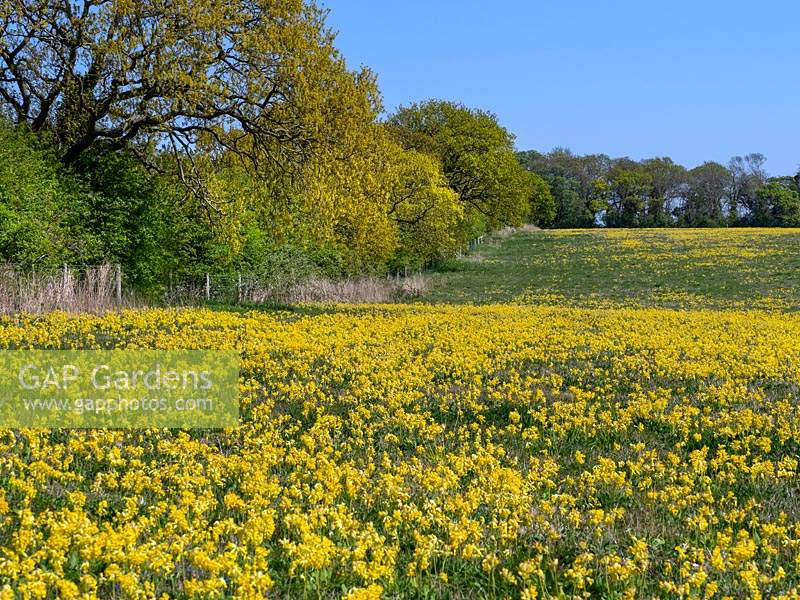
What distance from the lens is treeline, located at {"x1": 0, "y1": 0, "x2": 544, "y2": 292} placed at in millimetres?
19609

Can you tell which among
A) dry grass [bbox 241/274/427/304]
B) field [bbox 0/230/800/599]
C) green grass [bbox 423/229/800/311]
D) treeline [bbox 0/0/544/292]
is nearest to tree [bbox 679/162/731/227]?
green grass [bbox 423/229/800/311]

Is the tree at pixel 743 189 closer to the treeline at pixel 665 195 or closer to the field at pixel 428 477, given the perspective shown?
the treeline at pixel 665 195

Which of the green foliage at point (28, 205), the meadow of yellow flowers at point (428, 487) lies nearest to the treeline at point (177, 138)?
the green foliage at point (28, 205)

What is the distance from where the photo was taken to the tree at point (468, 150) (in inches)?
2143

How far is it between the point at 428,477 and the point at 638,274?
39647 mm

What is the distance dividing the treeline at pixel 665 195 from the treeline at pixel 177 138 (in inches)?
3486

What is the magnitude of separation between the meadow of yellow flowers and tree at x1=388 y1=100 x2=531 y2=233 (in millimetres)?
43461

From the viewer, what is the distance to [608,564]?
481 centimetres

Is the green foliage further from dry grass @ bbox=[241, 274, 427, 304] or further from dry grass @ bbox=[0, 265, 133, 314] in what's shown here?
dry grass @ bbox=[241, 274, 427, 304]

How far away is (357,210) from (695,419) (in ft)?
51.6

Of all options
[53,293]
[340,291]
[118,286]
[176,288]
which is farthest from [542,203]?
[53,293]

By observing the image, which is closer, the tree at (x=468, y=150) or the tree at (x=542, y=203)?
the tree at (x=468, y=150)

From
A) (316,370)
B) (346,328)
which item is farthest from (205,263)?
(316,370)

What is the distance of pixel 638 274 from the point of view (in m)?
43.0
